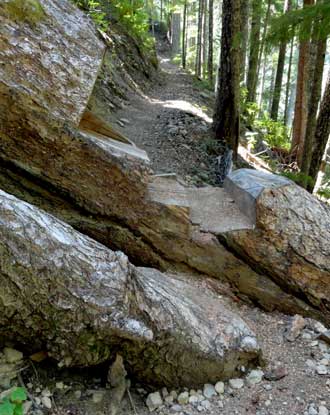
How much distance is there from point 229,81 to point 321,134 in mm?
2341

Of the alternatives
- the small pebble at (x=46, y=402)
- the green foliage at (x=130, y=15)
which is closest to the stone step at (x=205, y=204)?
the small pebble at (x=46, y=402)

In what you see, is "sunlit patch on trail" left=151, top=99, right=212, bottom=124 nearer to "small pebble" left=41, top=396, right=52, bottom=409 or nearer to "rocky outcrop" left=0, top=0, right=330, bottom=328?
"rocky outcrop" left=0, top=0, right=330, bottom=328

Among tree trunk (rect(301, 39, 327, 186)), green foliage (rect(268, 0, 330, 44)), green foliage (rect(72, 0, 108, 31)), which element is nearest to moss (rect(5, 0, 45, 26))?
green foliage (rect(268, 0, 330, 44))

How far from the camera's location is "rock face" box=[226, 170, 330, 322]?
402 cm

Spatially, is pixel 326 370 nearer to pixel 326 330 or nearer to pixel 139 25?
pixel 326 330

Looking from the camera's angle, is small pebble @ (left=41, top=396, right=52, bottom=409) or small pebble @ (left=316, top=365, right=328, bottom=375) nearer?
small pebble @ (left=41, top=396, right=52, bottom=409)

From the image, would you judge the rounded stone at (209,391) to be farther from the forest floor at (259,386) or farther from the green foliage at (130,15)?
the green foliage at (130,15)

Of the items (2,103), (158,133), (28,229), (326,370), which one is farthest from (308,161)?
(28,229)

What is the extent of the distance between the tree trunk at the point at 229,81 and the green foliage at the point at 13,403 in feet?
21.7

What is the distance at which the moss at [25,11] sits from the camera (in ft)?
12.8

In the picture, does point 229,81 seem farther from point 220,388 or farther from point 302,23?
point 220,388

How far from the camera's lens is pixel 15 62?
367 centimetres

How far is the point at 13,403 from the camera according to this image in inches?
86.7

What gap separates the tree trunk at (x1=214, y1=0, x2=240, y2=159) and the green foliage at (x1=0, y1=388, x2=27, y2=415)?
661cm
